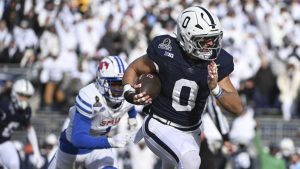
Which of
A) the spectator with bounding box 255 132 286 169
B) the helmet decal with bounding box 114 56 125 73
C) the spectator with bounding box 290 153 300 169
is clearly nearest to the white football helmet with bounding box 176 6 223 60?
the helmet decal with bounding box 114 56 125 73

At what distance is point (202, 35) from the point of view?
8.47 meters

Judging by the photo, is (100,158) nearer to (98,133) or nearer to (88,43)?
(98,133)

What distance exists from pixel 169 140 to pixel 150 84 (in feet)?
1.65

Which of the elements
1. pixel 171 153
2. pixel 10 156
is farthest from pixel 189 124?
pixel 10 156

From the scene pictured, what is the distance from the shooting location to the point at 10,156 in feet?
40.1

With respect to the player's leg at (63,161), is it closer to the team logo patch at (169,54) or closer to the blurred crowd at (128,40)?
the team logo patch at (169,54)

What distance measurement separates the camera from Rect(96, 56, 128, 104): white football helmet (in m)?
9.55

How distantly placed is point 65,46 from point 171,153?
10386mm

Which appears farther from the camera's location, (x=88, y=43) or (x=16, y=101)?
(x=88, y=43)

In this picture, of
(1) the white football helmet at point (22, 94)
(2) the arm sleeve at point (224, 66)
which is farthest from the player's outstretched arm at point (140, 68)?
(1) the white football helmet at point (22, 94)

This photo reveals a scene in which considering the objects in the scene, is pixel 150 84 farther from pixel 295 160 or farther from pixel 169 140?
pixel 295 160

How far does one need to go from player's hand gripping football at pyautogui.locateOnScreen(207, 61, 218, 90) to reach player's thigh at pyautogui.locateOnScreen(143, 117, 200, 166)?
575mm

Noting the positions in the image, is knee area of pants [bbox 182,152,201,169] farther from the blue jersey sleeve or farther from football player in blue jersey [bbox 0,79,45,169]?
football player in blue jersey [bbox 0,79,45,169]

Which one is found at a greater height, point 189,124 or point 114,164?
point 189,124
